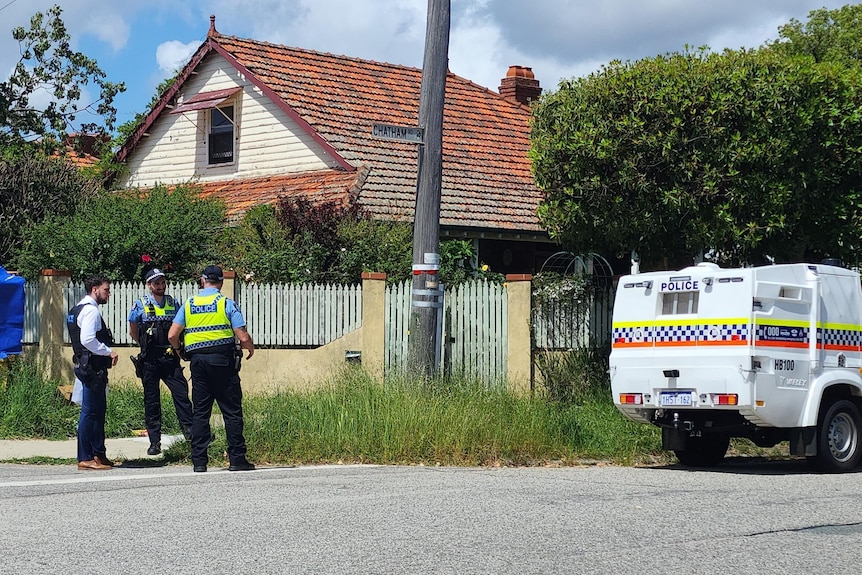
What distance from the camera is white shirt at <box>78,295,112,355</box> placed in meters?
11.8

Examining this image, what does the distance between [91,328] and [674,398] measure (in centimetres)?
555

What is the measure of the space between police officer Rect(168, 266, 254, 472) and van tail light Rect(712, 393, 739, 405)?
14.0 ft

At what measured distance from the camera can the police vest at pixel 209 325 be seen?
11.4 metres

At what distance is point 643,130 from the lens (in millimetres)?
14617

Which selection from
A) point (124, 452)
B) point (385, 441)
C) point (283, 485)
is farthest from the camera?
point (124, 452)

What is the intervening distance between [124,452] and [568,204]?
5896 millimetres

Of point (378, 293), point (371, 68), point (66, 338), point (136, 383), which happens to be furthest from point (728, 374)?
point (371, 68)

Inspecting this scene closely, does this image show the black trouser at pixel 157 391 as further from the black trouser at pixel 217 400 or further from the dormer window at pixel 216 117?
the dormer window at pixel 216 117

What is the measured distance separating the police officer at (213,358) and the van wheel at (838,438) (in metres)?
5.42

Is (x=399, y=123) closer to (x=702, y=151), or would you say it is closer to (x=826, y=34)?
(x=702, y=151)

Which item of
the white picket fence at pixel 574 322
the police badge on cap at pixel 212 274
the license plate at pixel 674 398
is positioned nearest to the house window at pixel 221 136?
the white picket fence at pixel 574 322

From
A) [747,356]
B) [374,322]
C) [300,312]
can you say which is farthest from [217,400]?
[300,312]

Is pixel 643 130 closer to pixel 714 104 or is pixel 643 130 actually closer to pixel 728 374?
pixel 714 104

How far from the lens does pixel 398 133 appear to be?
13.6 m
